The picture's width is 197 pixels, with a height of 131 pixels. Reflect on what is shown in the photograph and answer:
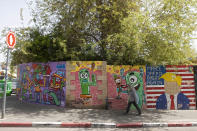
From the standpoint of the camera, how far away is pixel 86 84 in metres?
8.36

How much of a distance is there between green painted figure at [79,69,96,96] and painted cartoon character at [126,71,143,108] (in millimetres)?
1922

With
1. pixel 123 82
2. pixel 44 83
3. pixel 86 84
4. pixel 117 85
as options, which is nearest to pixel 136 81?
pixel 123 82

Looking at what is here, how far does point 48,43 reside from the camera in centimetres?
866

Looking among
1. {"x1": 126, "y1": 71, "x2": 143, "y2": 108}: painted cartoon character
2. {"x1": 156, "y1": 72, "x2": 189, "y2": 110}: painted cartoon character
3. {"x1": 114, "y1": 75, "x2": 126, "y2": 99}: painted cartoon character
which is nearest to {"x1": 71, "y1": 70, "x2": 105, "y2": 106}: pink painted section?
{"x1": 114, "y1": 75, "x2": 126, "y2": 99}: painted cartoon character

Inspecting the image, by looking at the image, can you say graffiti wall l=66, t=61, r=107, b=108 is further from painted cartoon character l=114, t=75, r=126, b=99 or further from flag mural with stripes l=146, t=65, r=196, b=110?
flag mural with stripes l=146, t=65, r=196, b=110

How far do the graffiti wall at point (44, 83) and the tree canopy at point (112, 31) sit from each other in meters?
0.60

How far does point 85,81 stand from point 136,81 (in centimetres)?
280

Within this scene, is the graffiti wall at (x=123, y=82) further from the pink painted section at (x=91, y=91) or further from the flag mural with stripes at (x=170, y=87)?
the pink painted section at (x=91, y=91)

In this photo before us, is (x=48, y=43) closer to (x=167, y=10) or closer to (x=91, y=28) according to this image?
(x=91, y=28)

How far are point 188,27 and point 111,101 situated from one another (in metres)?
5.36

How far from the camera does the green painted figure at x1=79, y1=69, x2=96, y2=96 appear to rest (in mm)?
8336

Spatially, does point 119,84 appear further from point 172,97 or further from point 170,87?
point 172,97

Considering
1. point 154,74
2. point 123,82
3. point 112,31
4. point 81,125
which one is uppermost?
point 112,31

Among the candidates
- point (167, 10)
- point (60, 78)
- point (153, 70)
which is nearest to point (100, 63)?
point (60, 78)
